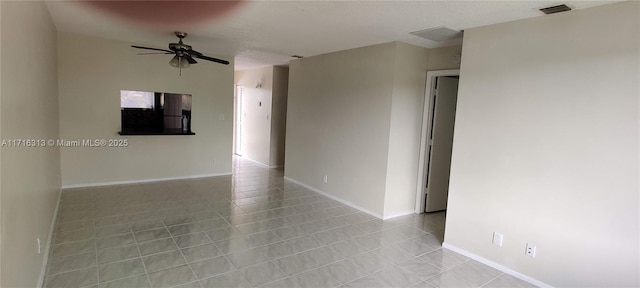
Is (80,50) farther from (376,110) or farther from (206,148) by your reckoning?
(376,110)

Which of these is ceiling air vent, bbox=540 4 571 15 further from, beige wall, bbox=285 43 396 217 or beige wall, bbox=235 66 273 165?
beige wall, bbox=235 66 273 165

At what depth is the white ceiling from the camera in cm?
279

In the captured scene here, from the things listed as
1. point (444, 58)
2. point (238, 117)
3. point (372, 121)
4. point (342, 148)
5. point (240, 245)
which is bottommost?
point (240, 245)

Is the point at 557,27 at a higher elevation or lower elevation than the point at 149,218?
higher

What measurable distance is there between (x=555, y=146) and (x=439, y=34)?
5.57 feet

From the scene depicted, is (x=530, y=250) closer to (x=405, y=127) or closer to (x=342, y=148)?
(x=405, y=127)

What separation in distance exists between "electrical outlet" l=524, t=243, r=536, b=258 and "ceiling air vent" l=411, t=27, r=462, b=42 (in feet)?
7.36

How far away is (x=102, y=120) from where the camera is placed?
5.14 m

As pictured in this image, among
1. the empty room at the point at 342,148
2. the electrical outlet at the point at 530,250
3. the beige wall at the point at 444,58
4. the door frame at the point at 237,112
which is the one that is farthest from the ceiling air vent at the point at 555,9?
the door frame at the point at 237,112

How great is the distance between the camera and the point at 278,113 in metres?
7.45

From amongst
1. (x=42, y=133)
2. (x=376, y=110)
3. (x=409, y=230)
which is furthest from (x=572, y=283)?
(x=42, y=133)

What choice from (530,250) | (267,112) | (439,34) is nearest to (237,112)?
(267,112)

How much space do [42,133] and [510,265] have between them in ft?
14.7

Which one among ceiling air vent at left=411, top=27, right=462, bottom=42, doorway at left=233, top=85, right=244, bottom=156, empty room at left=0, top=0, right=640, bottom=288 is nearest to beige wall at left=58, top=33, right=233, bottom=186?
empty room at left=0, top=0, right=640, bottom=288
